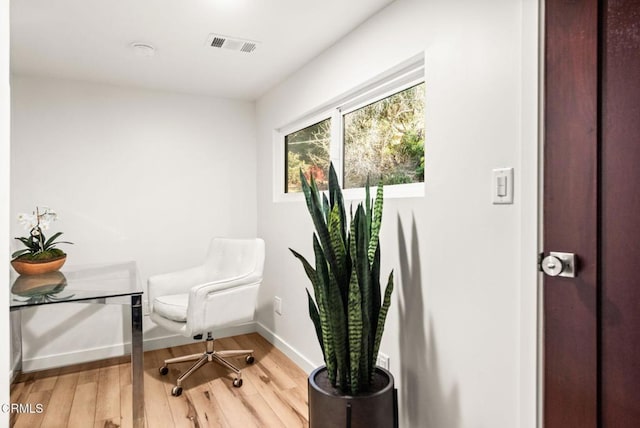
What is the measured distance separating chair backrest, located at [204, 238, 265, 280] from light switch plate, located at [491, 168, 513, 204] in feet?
6.22

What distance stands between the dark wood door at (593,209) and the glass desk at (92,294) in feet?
5.73

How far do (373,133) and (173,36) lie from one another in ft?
4.24

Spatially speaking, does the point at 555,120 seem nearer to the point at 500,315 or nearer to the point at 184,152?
the point at 500,315

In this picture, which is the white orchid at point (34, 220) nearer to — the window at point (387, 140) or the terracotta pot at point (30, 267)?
the terracotta pot at point (30, 267)

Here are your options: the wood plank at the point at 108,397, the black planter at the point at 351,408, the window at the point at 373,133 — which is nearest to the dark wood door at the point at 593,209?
the black planter at the point at 351,408

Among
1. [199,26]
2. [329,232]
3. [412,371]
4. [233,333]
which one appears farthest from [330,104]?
[233,333]

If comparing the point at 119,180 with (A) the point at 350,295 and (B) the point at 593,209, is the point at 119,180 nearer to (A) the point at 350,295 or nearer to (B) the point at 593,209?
(A) the point at 350,295

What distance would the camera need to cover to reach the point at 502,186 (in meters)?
1.36

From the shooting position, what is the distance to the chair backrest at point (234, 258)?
2934 mm

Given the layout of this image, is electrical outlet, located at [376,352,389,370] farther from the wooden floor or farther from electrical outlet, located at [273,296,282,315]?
electrical outlet, located at [273,296,282,315]

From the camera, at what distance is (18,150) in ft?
9.41

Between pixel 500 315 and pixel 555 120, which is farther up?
pixel 555 120

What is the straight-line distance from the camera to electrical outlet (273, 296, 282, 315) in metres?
3.19

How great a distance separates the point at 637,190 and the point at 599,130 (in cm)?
20
